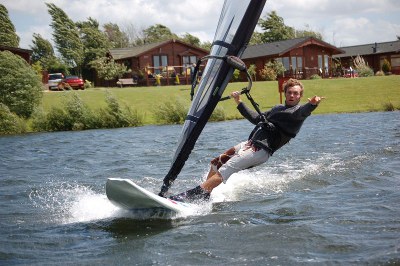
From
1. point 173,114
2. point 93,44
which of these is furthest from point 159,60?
point 173,114

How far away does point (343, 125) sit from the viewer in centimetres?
1702

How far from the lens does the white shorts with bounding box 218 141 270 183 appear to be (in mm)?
6391


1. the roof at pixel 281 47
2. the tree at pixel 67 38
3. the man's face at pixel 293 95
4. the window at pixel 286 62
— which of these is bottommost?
the man's face at pixel 293 95

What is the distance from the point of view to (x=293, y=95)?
651cm

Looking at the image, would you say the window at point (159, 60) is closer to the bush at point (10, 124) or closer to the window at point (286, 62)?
the window at point (286, 62)

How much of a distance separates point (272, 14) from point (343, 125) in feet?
196

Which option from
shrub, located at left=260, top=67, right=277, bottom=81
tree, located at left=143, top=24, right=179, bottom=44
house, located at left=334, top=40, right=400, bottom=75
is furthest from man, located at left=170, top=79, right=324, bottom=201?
tree, located at left=143, top=24, right=179, bottom=44

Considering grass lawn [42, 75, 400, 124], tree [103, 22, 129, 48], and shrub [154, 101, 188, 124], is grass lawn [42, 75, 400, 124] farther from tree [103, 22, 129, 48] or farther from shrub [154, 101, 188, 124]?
tree [103, 22, 129, 48]

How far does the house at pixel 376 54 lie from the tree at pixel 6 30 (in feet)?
116

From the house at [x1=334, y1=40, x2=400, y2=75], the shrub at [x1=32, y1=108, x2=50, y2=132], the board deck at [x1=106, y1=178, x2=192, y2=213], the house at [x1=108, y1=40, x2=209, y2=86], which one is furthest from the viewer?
the house at [x1=334, y1=40, x2=400, y2=75]

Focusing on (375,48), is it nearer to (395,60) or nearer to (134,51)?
(395,60)

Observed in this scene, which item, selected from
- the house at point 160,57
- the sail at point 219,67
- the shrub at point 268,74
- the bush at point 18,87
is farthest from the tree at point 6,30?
the sail at point 219,67

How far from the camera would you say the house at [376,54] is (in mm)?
55969

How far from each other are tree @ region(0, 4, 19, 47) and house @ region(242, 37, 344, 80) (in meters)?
27.0
